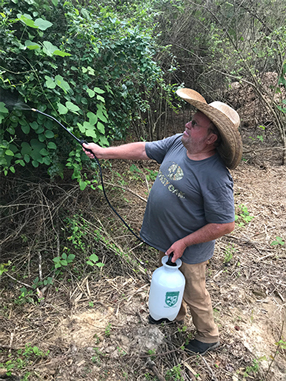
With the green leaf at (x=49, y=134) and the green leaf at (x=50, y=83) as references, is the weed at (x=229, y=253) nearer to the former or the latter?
the green leaf at (x=49, y=134)

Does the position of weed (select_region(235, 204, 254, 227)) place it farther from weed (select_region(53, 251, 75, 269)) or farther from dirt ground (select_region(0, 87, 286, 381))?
weed (select_region(53, 251, 75, 269))

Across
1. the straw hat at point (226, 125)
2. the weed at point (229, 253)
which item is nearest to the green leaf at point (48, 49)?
A: the straw hat at point (226, 125)

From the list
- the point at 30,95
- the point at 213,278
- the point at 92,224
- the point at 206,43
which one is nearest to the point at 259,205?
the point at 213,278

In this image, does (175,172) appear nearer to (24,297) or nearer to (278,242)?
(24,297)

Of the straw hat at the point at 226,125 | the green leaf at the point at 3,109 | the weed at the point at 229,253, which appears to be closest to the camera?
the straw hat at the point at 226,125

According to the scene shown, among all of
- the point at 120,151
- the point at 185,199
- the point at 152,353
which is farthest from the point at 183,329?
the point at 120,151

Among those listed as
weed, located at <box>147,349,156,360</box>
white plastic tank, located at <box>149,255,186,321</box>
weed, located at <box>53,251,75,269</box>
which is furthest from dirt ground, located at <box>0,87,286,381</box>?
white plastic tank, located at <box>149,255,186,321</box>

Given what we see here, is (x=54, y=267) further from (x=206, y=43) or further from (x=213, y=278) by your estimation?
(x=206, y=43)

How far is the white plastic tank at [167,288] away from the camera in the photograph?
197 cm

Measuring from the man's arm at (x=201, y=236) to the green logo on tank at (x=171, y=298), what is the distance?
257 mm

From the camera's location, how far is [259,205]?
4.78m

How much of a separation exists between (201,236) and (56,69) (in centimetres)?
195

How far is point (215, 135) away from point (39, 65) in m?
1.57

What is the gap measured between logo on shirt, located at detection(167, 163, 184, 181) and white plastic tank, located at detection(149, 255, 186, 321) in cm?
63
